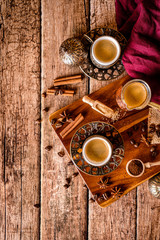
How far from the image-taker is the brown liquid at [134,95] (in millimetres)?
1141

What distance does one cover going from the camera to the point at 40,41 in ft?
4.24

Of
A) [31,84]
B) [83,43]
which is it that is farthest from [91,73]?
[31,84]

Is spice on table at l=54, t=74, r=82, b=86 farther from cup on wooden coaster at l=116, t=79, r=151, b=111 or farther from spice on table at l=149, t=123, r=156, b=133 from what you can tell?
spice on table at l=149, t=123, r=156, b=133

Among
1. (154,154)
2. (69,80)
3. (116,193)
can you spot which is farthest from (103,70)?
(116,193)

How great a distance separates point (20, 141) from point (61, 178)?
0.35m

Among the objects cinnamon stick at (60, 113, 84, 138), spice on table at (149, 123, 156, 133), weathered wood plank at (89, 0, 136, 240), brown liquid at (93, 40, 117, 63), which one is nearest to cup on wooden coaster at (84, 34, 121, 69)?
brown liquid at (93, 40, 117, 63)

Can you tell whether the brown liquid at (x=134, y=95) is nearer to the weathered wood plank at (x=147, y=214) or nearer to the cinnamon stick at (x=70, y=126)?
the cinnamon stick at (x=70, y=126)

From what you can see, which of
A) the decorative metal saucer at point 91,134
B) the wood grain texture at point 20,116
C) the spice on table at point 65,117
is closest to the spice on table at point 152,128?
the decorative metal saucer at point 91,134

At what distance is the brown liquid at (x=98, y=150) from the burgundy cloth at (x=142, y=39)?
37 centimetres

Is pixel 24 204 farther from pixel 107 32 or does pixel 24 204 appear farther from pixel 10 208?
pixel 107 32

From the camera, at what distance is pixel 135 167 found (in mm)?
1159

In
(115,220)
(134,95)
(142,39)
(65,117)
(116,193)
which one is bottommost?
(115,220)

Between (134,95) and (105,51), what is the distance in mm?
294

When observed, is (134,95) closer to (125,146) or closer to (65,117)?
(125,146)
